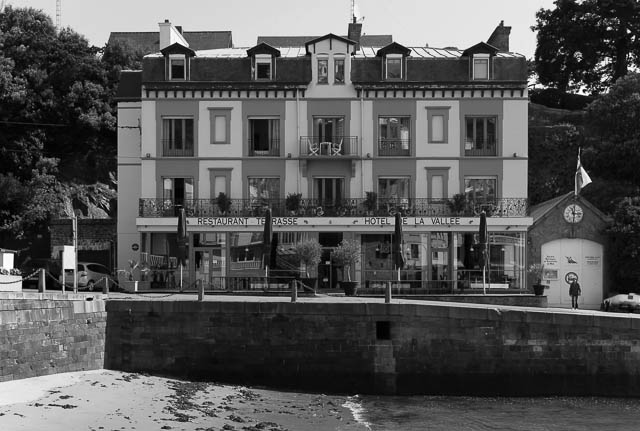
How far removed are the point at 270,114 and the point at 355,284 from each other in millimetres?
10854

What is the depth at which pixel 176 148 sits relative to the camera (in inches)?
1674

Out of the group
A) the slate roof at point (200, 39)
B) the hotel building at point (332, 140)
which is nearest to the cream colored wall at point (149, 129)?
the hotel building at point (332, 140)

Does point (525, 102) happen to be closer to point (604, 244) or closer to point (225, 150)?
point (604, 244)

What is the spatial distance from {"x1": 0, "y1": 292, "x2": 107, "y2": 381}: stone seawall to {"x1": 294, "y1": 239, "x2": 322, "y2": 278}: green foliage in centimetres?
1312

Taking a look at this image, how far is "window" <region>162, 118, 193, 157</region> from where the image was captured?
139 feet

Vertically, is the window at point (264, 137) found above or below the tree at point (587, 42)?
below

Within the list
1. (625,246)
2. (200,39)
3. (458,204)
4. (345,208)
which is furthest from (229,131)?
(200,39)

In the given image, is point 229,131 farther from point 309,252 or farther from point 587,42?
point 587,42

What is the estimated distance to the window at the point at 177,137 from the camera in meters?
42.5

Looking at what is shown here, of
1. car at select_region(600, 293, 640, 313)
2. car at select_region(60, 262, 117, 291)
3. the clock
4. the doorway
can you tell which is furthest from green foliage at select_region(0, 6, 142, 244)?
car at select_region(600, 293, 640, 313)

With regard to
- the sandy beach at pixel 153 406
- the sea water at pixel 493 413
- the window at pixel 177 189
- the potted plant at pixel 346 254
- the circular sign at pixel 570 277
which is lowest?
the sea water at pixel 493 413

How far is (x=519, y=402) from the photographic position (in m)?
25.0

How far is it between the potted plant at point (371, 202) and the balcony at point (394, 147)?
2181mm

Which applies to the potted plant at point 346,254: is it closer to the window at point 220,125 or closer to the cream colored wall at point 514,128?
the window at point 220,125
